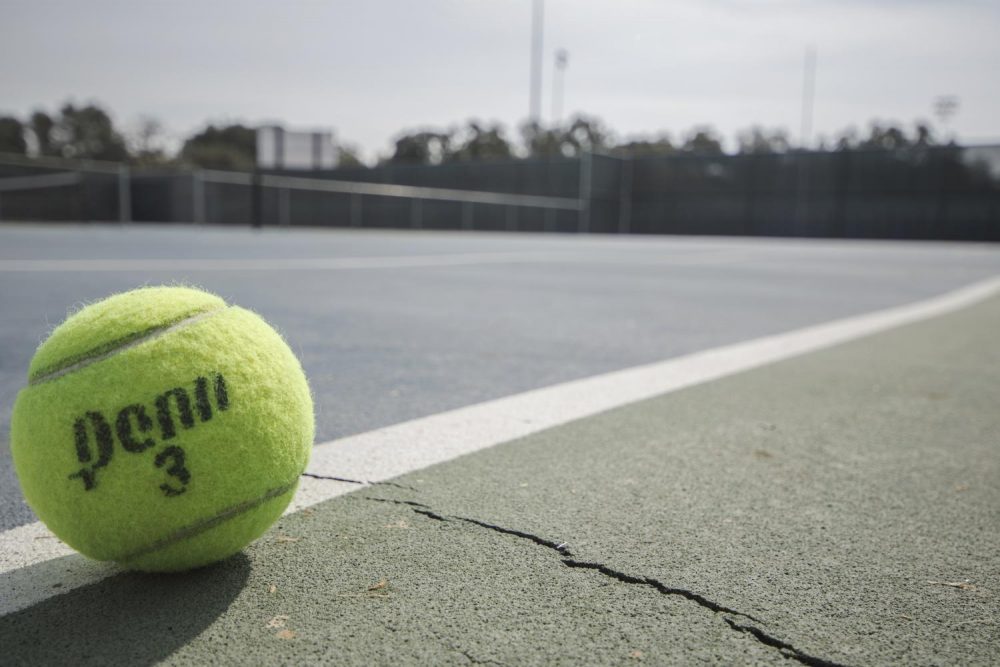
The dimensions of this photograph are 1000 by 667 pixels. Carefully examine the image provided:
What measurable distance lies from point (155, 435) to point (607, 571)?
921mm

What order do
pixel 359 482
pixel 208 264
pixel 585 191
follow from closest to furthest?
pixel 359 482, pixel 208 264, pixel 585 191

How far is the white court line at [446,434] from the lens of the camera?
1.68 meters

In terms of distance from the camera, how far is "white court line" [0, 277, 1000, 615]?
1.68m

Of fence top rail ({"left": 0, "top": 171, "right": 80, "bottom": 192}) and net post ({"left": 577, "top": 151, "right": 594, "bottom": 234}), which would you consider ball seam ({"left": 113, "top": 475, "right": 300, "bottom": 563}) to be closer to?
fence top rail ({"left": 0, "top": 171, "right": 80, "bottom": 192})

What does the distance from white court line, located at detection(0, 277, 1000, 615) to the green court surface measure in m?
0.09

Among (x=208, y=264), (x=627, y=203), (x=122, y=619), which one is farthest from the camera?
(x=627, y=203)

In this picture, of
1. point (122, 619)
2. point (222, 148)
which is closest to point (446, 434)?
point (122, 619)

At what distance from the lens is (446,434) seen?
2740 millimetres

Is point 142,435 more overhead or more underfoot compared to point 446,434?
more overhead

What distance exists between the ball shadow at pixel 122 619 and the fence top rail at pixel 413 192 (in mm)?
33089

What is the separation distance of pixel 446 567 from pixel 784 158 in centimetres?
4335

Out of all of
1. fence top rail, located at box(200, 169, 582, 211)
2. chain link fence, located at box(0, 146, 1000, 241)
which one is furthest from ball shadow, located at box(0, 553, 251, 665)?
fence top rail, located at box(200, 169, 582, 211)

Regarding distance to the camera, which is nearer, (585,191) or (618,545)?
(618,545)

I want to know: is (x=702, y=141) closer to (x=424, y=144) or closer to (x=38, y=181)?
(x=424, y=144)
